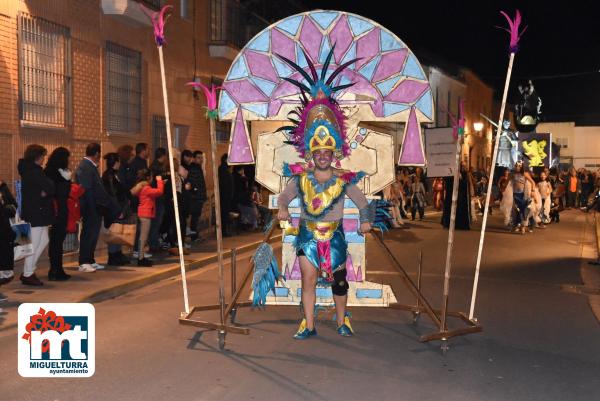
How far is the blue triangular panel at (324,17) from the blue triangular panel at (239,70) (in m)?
0.95

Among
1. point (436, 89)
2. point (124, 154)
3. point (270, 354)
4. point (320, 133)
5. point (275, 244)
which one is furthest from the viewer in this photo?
point (436, 89)

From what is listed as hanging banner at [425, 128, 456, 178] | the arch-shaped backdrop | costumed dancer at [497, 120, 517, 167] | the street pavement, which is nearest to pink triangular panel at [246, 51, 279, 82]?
the arch-shaped backdrop

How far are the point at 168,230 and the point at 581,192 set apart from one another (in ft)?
94.6

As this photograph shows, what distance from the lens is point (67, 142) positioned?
1305 cm

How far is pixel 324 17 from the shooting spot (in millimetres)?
8375

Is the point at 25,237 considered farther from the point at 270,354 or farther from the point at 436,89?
the point at 436,89

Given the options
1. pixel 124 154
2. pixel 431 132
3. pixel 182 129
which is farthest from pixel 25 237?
pixel 431 132

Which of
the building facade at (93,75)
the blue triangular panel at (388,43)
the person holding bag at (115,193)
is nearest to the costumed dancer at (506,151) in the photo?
the building facade at (93,75)

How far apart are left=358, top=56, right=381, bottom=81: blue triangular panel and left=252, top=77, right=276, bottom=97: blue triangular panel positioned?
1.02 metres

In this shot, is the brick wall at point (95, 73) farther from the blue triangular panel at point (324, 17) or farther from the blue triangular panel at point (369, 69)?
the blue triangular panel at point (369, 69)

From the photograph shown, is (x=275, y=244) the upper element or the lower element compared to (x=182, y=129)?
lower

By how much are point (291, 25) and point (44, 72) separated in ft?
19.1

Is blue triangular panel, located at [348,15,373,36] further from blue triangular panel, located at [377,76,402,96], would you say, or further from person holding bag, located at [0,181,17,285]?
person holding bag, located at [0,181,17,285]

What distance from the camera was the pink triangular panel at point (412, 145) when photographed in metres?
8.24
